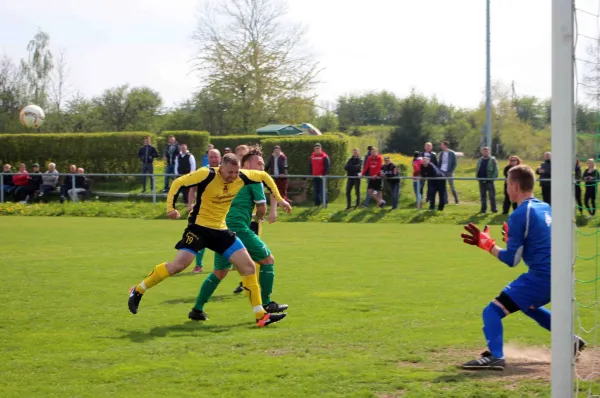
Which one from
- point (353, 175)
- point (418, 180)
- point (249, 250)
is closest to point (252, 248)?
point (249, 250)

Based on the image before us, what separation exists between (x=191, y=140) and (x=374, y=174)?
10453 mm

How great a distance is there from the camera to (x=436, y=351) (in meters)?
7.16

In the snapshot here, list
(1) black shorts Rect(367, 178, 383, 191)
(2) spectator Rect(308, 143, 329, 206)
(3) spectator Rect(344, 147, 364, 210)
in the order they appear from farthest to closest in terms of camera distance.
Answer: (2) spectator Rect(308, 143, 329, 206) → (3) spectator Rect(344, 147, 364, 210) → (1) black shorts Rect(367, 178, 383, 191)

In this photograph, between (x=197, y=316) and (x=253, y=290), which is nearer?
(x=253, y=290)

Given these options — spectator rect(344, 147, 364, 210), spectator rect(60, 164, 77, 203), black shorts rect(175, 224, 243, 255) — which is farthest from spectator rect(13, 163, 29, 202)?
black shorts rect(175, 224, 243, 255)

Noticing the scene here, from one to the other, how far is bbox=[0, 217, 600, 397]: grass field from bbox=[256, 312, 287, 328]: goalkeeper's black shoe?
8 centimetres

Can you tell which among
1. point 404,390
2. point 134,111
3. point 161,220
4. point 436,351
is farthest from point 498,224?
point 134,111

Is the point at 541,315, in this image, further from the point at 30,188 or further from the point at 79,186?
the point at 30,188

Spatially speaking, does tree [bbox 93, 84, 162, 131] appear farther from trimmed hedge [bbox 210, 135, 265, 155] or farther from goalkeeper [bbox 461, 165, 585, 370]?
goalkeeper [bbox 461, 165, 585, 370]

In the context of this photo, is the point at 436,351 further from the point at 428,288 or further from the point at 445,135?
the point at 445,135

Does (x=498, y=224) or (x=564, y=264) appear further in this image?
(x=498, y=224)

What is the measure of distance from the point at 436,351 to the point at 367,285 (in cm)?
417

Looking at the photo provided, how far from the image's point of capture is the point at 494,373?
6398 millimetres

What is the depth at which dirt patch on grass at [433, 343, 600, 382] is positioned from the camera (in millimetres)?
6305
